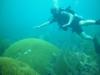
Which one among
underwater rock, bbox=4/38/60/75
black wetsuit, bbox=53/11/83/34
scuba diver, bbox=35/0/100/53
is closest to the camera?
underwater rock, bbox=4/38/60/75

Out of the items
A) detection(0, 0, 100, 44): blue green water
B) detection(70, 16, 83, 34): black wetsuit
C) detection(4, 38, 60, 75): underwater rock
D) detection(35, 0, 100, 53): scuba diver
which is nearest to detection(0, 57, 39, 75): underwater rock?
detection(4, 38, 60, 75): underwater rock

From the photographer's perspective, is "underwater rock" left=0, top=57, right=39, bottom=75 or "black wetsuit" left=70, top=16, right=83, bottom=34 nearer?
"underwater rock" left=0, top=57, right=39, bottom=75

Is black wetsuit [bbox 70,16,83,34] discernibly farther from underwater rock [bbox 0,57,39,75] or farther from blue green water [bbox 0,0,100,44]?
underwater rock [bbox 0,57,39,75]

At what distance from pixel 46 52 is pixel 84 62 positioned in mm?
2104

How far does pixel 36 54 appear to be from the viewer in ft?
35.3

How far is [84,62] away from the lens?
963 centimetres

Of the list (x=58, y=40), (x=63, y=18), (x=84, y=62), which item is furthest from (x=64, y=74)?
(x=58, y=40)

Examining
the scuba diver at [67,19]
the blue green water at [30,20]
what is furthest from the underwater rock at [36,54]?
the blue green water at [30,20]

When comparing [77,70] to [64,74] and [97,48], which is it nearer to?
[64,74]

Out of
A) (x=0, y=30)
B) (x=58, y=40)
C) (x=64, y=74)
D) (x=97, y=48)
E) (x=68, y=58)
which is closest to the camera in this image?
(x=64, y=74)

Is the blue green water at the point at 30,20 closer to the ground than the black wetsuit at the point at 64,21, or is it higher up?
higher up

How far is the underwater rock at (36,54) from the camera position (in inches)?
386

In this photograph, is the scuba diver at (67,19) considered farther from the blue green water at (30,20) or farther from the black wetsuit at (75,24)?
the blue green water at (30,20)

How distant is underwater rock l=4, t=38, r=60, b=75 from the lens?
32.2ft
